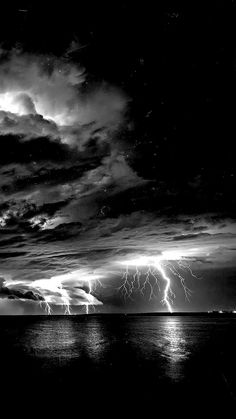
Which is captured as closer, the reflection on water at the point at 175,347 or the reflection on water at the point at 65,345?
the reflection on water at the point at 175,347

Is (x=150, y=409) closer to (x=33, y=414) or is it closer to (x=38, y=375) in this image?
(x=33, y=414)

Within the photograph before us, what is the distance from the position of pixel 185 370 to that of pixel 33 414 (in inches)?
400

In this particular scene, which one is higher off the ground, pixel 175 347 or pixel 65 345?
pixel 175 347

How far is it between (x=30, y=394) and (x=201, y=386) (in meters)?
6.91

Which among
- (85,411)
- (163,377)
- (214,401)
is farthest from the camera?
(163,377)

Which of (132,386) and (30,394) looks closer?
(30,394)

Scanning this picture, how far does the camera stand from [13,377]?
596 inches

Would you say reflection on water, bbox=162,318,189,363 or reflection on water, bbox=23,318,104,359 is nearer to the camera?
reflection on water, bbox=162,318,189,363

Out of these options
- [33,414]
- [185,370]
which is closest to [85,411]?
[33,414]

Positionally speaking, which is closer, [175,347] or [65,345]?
[175,347]

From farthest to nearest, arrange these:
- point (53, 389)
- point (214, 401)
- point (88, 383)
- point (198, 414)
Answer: point (88, 383) → point (53, 389) → point (214, 401) → point (198, 414)

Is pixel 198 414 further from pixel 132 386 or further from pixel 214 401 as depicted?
pixel 132 386

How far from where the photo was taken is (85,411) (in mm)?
8750

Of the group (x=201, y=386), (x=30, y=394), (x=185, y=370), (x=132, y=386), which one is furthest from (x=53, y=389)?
(x=185, y=370)
